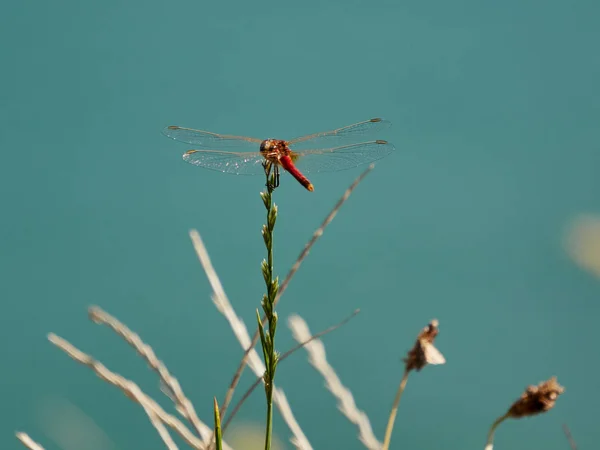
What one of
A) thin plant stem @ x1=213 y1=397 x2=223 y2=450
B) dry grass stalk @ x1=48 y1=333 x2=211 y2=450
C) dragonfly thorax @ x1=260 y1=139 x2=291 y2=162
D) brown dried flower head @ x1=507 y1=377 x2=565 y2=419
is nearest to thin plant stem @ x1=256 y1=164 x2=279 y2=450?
thin plant stem @ x1=213 y1=397 x2=223 y2=450

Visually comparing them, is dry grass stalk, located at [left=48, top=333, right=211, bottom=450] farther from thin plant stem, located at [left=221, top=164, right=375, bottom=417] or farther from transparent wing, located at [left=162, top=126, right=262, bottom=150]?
transparent wing, located at [left=162, top=126, right=262, bottom=150]

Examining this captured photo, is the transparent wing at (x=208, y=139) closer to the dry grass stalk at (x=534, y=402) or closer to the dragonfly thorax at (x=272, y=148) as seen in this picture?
the dragonfly thorax at (x=272, y=148)

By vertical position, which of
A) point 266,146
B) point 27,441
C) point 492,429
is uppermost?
point 266,146

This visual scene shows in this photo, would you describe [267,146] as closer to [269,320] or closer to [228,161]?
[228,161]

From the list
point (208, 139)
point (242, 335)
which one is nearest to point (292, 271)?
point (242, 335)

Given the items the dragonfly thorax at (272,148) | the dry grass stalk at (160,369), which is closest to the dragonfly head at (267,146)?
the dragonfly thorax at (272,148)

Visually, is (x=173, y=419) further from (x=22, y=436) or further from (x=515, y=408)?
(x=515, y=408)
